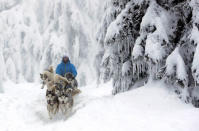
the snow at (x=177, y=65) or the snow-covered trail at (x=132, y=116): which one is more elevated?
the snow at (x=177, y=65)

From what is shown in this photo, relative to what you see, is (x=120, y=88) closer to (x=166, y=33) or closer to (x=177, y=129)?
(x=166, y=33)

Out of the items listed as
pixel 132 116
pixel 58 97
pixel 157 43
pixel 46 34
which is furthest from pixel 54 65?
pixel 132 116

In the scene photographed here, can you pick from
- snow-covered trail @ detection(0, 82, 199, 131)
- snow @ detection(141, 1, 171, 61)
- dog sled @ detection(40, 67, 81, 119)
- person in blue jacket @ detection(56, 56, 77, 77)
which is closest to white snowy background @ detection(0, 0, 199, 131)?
snow-covered trail @ detection(0, 82, 199, 131)

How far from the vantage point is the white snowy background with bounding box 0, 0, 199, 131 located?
6996 millimetres

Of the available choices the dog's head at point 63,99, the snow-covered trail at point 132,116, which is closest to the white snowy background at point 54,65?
the snow-covered trail at point 132,116

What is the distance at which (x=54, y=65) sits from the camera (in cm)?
1770

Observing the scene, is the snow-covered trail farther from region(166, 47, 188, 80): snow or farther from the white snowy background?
region(166, 47, 188, 80): snow

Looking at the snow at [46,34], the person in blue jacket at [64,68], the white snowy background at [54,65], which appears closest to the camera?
the white snowy background at [54,65]

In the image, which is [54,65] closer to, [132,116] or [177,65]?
[132,116]

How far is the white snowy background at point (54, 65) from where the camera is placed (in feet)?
23.0

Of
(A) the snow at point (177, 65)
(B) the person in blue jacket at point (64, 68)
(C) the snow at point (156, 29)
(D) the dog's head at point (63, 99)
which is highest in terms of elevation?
(C) the snow at point (156, 29)

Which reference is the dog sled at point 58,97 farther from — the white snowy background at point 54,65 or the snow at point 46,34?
the snow at point 46,34

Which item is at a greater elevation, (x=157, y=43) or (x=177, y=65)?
(x=157, y=43)

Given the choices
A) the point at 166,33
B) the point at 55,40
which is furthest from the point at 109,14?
the point at 55,40
